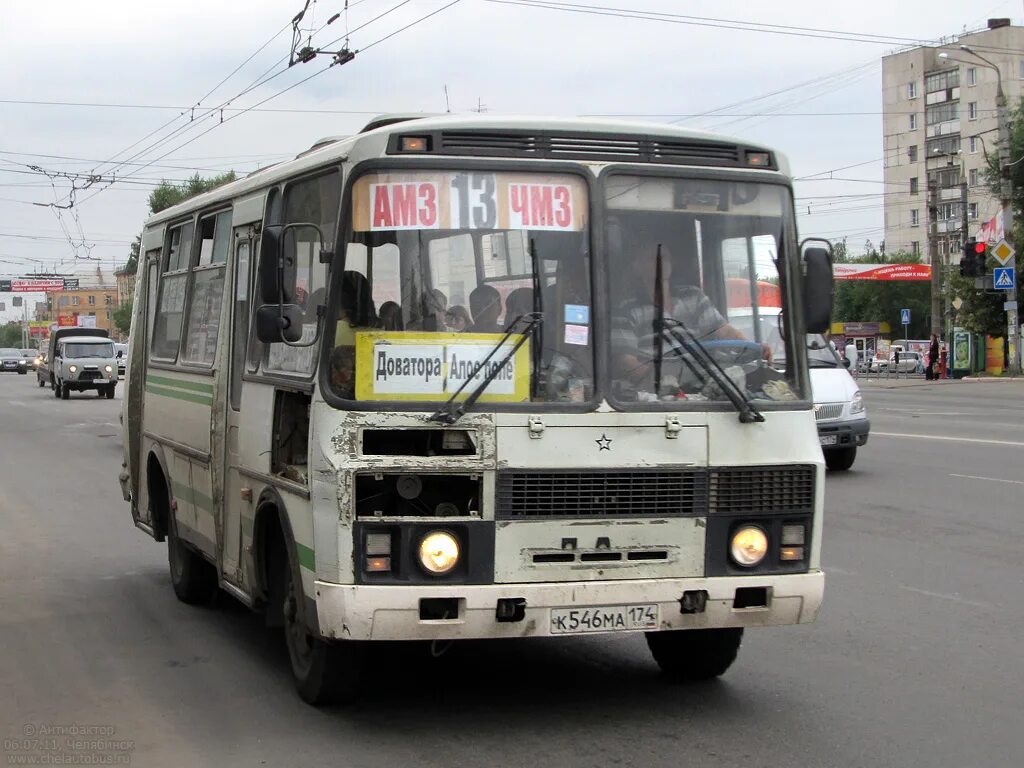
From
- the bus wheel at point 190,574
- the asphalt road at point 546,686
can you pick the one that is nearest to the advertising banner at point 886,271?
the asphalt road at point 546,686

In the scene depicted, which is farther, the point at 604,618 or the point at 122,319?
the point at 122,319

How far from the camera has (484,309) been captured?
5.41 metres

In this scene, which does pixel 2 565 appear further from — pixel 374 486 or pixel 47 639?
pixel 374 486

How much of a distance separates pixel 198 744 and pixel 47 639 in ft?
8.26

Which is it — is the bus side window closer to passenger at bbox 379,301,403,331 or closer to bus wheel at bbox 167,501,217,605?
bus wheel at bbox 167,501,217,605

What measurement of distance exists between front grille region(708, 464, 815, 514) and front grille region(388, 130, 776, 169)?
1.33 meters

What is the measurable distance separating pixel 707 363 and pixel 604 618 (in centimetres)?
112

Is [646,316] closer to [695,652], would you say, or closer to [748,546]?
[748,546]

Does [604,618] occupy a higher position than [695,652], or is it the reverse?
[604,618]

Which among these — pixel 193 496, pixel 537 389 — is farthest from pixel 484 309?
pixel 193 496

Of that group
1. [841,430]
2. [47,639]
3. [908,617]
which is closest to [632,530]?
[908,617]

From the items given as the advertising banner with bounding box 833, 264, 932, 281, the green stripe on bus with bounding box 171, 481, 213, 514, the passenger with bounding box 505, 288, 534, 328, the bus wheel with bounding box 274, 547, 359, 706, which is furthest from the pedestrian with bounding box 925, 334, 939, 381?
the passenger with bounding box 505, 288, 534, 328

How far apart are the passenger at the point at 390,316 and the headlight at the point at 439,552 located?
83 centimetres

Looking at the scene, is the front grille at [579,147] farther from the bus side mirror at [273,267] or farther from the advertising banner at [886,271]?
the advertising banner at [886,271]
